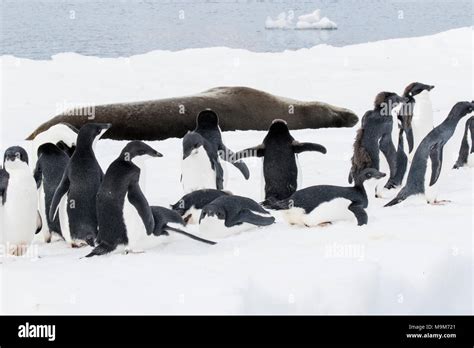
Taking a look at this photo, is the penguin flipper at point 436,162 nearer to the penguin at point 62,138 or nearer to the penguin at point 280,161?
the penguin at point 280,161

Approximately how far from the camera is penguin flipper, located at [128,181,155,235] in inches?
185

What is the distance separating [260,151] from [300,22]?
2088cm

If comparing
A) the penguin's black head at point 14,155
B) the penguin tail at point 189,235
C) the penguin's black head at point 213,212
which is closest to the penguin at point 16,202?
the penguin's black head at point 14,155

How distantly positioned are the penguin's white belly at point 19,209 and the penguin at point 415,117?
11.0ft

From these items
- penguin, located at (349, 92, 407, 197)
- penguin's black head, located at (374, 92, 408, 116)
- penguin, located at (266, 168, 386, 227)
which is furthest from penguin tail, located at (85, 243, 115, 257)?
penguin's black head, located at (374, 92, 408, 116)

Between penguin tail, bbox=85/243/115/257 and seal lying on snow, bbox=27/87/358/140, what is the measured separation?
472cm

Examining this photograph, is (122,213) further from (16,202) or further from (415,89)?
(415,89)

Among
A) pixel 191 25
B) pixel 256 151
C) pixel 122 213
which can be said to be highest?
pixel 191 25

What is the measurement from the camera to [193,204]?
5.56 m

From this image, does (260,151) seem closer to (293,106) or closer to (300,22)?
(293,106)

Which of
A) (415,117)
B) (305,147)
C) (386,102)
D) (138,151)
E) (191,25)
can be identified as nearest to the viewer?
(138,151)

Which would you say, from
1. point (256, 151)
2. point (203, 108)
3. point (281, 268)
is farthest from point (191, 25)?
point (281, 268)

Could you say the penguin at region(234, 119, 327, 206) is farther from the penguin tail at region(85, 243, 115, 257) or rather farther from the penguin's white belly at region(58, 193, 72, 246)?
the penguin tail at region(85, 243, 115, 257)

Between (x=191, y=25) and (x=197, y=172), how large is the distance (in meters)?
27.6
